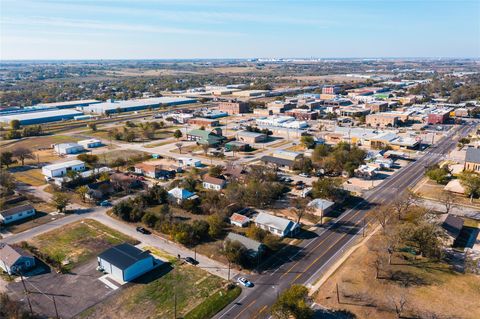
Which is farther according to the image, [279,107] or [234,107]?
[234,107]

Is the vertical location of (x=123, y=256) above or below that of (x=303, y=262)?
above

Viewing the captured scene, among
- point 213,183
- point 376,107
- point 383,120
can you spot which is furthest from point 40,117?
point 376,107

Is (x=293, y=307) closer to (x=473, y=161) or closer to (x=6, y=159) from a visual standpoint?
(x=473, y=161)

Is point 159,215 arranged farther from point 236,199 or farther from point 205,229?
point 236,199

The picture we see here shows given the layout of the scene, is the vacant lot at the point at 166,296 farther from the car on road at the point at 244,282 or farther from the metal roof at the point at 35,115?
the metal roof at the point at 35,115

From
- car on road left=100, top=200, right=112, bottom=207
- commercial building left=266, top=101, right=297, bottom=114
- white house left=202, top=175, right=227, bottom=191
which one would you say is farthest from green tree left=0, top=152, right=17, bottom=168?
commercial building left=266, top=101, right=297, bottom=114

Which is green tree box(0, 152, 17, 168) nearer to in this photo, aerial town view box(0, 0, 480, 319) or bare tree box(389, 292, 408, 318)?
aerial town view box(0, 0, 480, 319)
